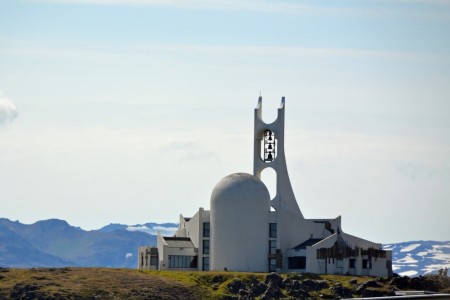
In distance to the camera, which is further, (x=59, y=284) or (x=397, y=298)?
(x=59, y=284)

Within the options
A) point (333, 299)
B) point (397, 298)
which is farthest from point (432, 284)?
point (397, 298)

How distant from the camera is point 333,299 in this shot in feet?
650

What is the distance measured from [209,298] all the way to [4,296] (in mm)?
27462

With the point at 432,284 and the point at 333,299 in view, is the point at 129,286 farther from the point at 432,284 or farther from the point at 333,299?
the point at 432,284

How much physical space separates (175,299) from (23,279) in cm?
2030

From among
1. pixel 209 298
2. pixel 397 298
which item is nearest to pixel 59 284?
pixel 209 298

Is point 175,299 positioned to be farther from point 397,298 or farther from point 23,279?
point 397,298

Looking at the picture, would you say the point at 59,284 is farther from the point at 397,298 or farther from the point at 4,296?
the point at 397,298

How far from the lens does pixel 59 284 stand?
19738 centimetres

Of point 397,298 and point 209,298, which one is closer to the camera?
point 397,298

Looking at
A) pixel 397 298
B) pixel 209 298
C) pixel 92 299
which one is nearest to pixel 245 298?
pixel 209 298

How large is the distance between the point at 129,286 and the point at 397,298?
294ft

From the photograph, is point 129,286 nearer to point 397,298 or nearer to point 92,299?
point 92,299

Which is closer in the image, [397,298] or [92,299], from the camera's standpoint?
[397,298]
